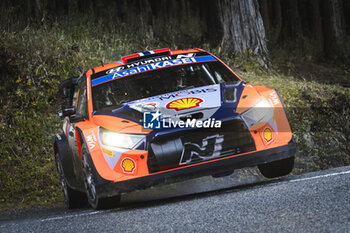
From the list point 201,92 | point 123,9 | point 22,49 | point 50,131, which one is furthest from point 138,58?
point 123,9

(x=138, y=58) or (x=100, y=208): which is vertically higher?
(x=138, y=58)

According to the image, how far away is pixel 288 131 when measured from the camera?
6680 millimetres

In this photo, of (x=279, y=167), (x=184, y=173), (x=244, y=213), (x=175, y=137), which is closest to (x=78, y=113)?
(x=175, y=137)

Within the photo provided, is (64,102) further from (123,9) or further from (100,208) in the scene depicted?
(123,9)

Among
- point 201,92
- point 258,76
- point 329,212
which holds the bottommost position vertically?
point 258,76

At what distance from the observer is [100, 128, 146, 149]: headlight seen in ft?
20.5

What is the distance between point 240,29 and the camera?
1464cm

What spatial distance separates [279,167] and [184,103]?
4.83 feet

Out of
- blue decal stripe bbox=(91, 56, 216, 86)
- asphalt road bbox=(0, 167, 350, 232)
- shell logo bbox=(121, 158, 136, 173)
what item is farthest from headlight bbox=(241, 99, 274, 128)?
blue decal stripe bbox=(91, 56, 216, 86)

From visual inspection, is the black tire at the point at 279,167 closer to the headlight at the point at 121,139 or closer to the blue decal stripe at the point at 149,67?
the blue decal stripe at the point at 149,67

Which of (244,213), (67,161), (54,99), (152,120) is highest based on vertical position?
(152,120)

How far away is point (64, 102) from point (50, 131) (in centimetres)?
106

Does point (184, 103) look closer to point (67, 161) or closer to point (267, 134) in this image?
point (267, 134)

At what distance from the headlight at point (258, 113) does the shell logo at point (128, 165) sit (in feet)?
4.00
